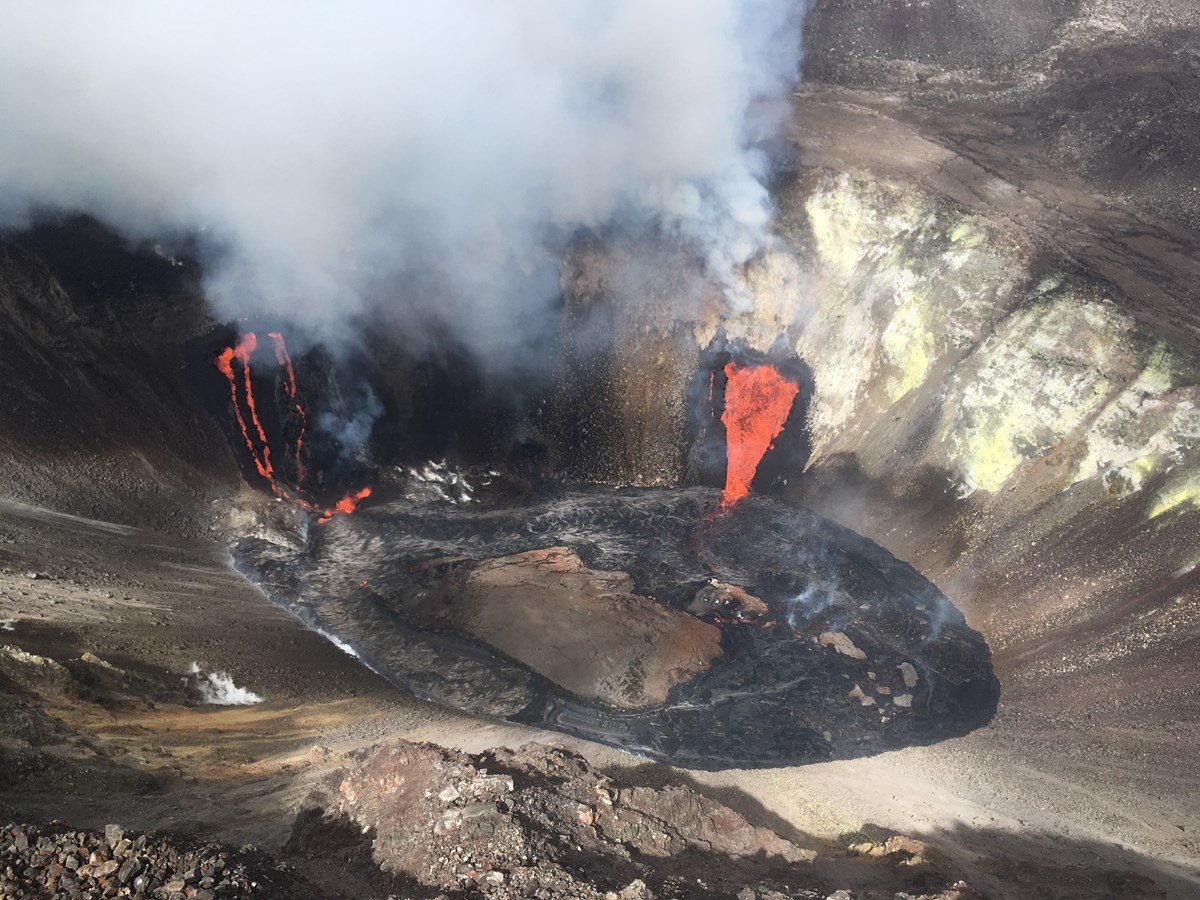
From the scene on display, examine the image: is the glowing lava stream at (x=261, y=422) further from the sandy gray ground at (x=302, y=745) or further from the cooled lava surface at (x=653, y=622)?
the sandy gray ground at (x=302, y=745)

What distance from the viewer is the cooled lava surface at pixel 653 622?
1728 cm

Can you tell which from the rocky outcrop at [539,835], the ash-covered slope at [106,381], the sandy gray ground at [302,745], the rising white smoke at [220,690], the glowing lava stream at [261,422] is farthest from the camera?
the glowing lava stream at [261,422]

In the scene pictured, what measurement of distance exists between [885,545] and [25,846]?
69.6ft

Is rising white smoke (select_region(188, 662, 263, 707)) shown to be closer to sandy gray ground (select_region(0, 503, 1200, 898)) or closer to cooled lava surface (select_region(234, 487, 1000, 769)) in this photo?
sandy gray ground (select_region(0, 503, 1200, 898))

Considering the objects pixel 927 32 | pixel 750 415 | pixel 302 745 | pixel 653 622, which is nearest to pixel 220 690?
pixel 302 745

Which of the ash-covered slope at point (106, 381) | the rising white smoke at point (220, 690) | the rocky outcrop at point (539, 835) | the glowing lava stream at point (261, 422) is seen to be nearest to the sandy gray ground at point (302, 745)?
the rising white smoke at point (220, 690)

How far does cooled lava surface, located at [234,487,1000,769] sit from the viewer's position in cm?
1728

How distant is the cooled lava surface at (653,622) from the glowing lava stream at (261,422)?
28.5 inches

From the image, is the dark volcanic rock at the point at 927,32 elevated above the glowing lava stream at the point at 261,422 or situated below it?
above

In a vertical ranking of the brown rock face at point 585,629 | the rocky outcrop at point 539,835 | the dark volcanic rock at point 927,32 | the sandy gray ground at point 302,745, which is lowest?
the rocky outcrop at point 539,835

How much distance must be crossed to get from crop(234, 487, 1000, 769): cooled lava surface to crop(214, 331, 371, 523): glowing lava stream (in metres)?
0.72

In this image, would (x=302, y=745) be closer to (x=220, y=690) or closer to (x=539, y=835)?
(x=220, y=690)

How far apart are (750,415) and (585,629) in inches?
414

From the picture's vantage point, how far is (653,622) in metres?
19.7
